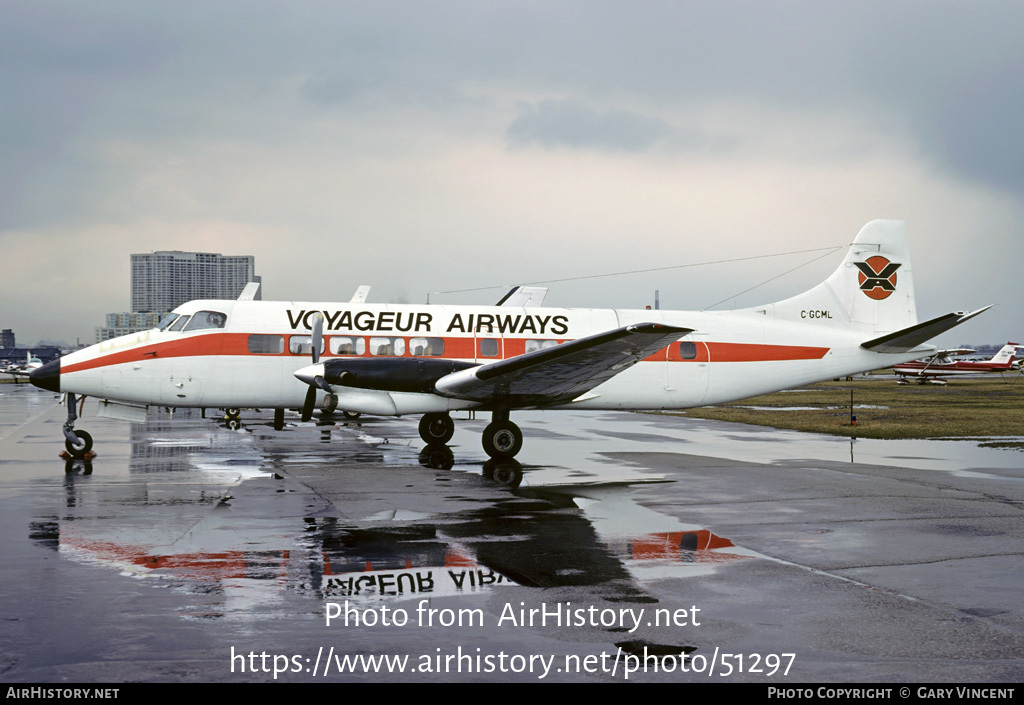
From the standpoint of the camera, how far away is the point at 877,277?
78.8ft

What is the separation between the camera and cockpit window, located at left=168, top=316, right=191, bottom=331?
2014 centimetres

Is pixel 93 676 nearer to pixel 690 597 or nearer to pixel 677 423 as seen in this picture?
pixel 690 597

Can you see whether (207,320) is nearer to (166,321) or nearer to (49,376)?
(166,321)

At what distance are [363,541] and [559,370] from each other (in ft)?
27.3

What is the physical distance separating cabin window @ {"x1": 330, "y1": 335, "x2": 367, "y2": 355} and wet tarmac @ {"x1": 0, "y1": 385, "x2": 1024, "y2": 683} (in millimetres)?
3068

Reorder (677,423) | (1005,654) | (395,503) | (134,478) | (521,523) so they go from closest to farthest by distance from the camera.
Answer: (1005,654)
(521,523)
(395,503)
(134,478)
(677,423)

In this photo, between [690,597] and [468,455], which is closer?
[690,597]

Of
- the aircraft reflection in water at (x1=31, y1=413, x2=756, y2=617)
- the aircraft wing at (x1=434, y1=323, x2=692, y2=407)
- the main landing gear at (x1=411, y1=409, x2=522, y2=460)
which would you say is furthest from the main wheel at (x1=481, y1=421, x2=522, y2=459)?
the aircraft reflection in water at (x1=31, y1=413, x2=756, y2=617)

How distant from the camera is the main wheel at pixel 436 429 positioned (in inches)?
868

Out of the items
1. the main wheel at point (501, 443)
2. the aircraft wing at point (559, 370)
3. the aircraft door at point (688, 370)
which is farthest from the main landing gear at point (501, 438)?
the aircraft door at point (688, 370)

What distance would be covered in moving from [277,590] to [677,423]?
27.5 meters

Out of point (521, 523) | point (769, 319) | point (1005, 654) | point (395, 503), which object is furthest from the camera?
point (769, 319)

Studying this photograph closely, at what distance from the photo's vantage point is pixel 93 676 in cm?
585
